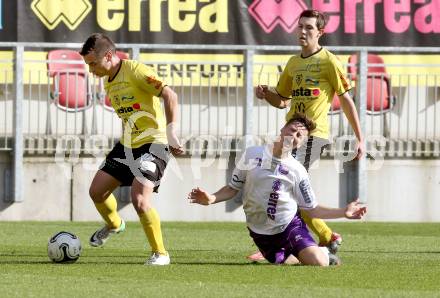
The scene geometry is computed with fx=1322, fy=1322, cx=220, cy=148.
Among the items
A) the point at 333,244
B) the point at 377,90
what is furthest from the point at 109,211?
the point at 377,90

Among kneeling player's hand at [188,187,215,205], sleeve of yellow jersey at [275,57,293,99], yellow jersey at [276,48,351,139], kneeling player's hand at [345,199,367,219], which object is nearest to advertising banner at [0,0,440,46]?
sleeve of yellow jersey at [275,57,293,99]

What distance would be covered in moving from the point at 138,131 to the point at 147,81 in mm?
446

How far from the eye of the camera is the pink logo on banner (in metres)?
18.4

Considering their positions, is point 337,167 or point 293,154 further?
point 337,167

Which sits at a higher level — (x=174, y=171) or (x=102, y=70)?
(x=102, y=70)

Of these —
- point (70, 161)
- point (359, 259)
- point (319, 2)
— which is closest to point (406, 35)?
point (319, 2)

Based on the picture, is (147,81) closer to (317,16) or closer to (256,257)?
(317,16)

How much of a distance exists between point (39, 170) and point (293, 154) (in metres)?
6.29

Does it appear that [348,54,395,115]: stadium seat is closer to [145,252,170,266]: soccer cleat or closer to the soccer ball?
[145,252,170,266]: soccer cleat

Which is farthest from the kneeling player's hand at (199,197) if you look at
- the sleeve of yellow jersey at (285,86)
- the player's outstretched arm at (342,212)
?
the sleeve of yellow jersey at (285,86)

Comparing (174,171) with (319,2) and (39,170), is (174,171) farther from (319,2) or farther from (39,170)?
(319,2)

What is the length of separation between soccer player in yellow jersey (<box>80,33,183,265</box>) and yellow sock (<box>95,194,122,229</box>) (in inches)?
7.2

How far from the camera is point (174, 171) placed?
1716 cm

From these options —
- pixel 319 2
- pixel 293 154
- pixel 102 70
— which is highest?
pixel 319 2
